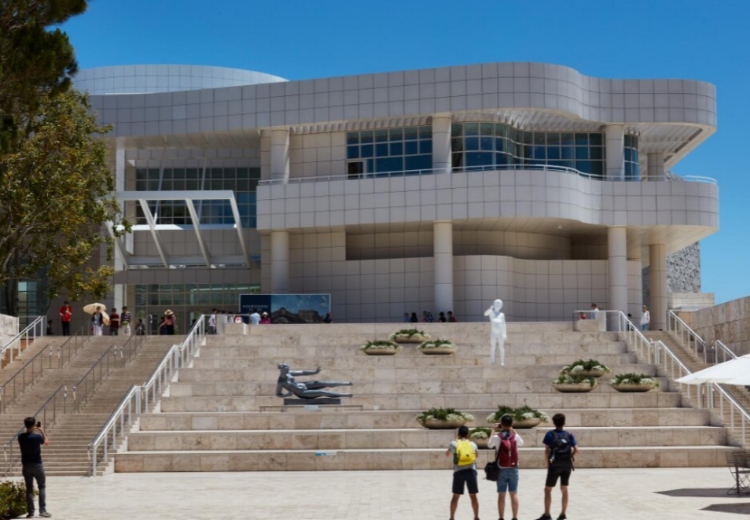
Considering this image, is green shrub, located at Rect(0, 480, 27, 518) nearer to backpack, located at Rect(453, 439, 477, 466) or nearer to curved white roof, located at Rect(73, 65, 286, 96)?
backpack, located at Rect(453, 439, 477, 466)

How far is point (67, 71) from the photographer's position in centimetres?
1902

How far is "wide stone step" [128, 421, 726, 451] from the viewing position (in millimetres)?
27844

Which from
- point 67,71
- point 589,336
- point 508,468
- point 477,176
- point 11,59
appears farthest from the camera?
point 477,176

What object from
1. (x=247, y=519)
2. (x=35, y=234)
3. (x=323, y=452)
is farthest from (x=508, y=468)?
(x=35, y=234)

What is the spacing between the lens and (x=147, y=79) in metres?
70.9

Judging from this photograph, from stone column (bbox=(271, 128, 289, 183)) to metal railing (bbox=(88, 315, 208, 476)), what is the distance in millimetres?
14547

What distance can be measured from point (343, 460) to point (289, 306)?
1990cm

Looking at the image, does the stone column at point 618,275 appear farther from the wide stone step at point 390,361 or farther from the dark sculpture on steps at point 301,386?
the dark sculpture on steps at point 301,386

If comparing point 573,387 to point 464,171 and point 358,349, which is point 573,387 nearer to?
point 358,349

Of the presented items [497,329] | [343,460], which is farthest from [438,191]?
[343,460]

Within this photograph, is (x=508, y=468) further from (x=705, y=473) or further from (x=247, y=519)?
(x=705, y=473)

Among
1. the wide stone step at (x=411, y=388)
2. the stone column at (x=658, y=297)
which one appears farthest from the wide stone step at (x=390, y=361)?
the stone column at (x=658, y=297)

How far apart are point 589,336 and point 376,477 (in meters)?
16.6

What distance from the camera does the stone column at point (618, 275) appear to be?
4981 centimetres
